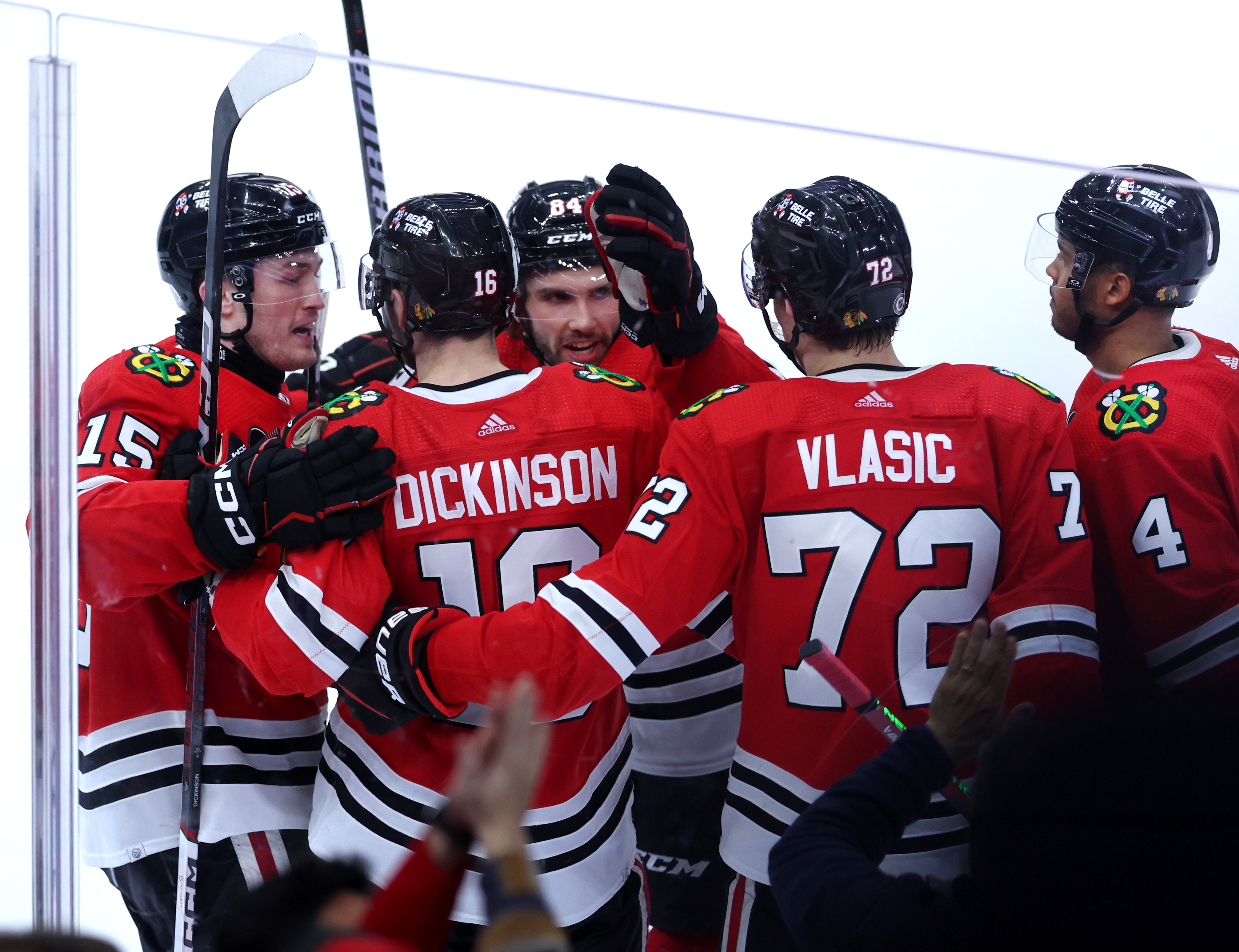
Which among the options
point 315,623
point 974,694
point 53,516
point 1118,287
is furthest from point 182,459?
point 1118,287

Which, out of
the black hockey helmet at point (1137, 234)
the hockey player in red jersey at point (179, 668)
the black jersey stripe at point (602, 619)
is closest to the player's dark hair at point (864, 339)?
the black hockey helmet at point (1137, 234)

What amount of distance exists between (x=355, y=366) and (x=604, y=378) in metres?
1.53

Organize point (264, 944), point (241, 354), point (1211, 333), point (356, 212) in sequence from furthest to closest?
point (356, 212)
point (241, 354)
point (1211, 333)
point (264, 944)

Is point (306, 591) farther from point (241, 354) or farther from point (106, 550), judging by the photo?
point (241, 354)

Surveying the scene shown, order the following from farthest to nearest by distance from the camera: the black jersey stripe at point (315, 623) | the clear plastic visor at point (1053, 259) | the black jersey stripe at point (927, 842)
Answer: the clear plastic visor at point (1053, 259), the black jersey stripe at point (315, 623), the black jersey stripe at point (927, 842)

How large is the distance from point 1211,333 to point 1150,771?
83 cm

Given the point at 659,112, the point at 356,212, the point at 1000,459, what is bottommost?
the point at 1000,459

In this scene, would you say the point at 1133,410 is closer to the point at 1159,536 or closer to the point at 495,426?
the point at 1159,536

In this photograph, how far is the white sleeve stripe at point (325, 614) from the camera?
4.64ft

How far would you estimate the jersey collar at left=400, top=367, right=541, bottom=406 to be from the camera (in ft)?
4.98

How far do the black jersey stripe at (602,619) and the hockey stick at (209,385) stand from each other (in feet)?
1.97

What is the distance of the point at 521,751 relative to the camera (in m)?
1.03

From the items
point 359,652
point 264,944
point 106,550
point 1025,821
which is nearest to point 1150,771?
point 1025,821

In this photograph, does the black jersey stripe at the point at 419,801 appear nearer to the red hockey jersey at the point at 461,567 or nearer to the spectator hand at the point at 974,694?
the red hockey jersey at the point at 461,567
